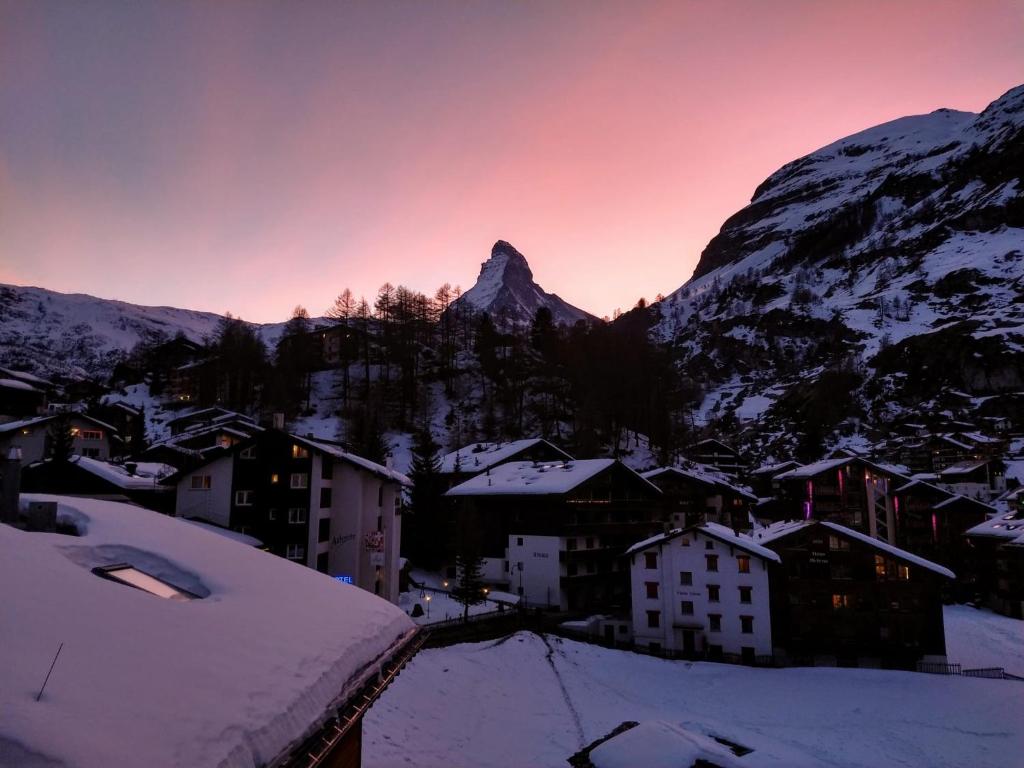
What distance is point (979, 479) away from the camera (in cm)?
8044

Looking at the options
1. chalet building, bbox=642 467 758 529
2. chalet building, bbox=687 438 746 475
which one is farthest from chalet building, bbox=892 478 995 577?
chalet building, bbox=687 438 746 475

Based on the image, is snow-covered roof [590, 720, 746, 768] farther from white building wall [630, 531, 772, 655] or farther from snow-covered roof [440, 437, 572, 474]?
snow-covered roof [440, 437, 572, 474]

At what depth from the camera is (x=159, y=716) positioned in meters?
4.68

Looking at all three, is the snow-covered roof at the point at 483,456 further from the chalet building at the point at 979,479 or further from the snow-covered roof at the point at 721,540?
the chalet building at the point at 979,479

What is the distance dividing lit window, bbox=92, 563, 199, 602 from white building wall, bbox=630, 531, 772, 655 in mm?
38125

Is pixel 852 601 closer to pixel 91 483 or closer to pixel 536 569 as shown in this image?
pixel 536 569

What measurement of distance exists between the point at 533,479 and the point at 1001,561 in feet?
146

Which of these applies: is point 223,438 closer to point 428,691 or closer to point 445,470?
point 445,470

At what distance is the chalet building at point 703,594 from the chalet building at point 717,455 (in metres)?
61.1

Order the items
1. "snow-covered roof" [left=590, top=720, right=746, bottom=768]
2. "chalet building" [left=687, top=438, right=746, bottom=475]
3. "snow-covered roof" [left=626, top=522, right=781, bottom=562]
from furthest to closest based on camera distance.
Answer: "chalet building" [left=687, top=438, right=746, bottom=475] < "snow-covered roof" [left=626, top=522, right=781, bottom=562] < "snow-covered roof" [left=590, top=720, right=746, bottom=768]

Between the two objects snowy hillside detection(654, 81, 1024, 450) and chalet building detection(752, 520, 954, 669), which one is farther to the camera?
snowy hillside detection(654, 81, 1024, 450)

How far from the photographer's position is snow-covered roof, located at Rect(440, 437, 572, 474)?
6244cm

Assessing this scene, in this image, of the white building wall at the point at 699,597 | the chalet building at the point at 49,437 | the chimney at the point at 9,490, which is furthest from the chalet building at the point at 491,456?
the chimney at the point at 9,490

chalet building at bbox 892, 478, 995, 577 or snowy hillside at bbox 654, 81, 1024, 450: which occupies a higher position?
snowy hillside at bbox 654, 81, 1024, 450
